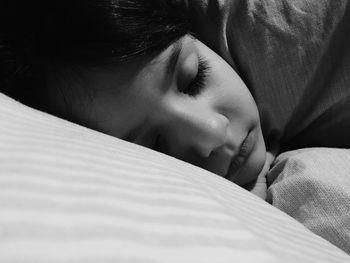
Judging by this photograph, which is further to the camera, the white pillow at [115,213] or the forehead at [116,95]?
the forehead at [116,95]

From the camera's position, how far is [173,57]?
696 millimetres

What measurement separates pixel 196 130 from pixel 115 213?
0.41 metres

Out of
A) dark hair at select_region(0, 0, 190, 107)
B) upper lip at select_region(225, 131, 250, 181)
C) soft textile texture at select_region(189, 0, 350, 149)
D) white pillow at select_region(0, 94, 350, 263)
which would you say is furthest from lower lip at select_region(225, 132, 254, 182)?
white pillow at select_region(0, 94, 350, 263)

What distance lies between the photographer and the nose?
67 cm

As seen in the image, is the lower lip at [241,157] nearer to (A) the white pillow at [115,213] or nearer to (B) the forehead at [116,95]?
(B) the forehead at [116,95]

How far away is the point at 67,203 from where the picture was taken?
0.86ft

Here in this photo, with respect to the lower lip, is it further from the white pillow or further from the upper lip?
the white pillow

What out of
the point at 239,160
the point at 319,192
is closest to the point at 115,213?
the point at 319,192

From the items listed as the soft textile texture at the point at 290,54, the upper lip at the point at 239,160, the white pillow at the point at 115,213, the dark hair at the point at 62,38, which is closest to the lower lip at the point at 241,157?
the upper lip at the point at 239,160

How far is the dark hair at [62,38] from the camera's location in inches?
25.0

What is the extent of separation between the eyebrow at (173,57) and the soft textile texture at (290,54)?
13cm

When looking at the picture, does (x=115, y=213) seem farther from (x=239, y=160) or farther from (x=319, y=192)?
(x=239, y=160)

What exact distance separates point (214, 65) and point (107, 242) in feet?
1.81

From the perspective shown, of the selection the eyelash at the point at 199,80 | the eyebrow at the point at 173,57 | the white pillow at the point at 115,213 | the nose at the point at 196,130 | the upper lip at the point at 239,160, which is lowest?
the upper lip at the point at 239,160
